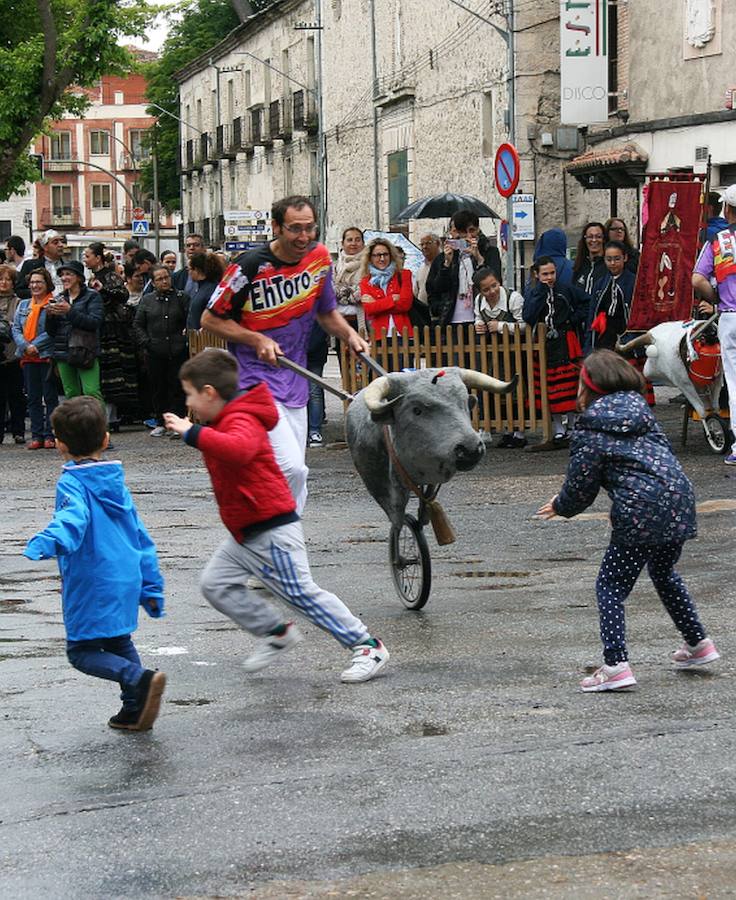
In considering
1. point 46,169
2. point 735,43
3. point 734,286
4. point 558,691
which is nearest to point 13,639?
point 558,691

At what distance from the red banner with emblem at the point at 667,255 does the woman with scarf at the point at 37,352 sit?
6.35 metres

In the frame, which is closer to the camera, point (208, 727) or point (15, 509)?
point (208, 727)

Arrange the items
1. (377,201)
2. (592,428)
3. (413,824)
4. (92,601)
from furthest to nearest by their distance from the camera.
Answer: (377,201)
(592,428)
(92,601)
(413,824)

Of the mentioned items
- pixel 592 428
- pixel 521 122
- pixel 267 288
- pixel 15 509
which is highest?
pixel 521 122

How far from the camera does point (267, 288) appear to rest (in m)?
8.34

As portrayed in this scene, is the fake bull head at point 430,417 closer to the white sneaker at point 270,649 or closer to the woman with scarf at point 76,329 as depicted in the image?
the white sneaker at point 270,649

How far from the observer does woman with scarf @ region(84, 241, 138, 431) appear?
19.6 meters

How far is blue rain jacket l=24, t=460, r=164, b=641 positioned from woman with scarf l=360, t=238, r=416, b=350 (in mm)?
10356

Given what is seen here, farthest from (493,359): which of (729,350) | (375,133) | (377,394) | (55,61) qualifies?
(375,133)

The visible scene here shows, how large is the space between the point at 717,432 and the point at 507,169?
9087mm

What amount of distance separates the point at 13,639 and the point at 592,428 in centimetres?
308

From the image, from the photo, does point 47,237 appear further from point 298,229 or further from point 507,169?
point 298,229

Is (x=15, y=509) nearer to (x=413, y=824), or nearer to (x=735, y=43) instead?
(x=413, y=824)

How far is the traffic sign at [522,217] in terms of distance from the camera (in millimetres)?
29703
